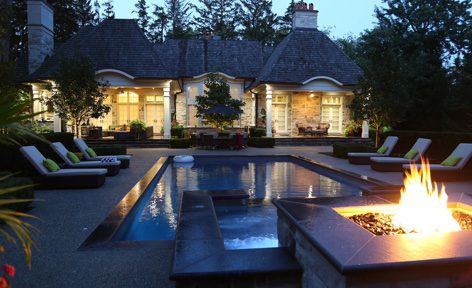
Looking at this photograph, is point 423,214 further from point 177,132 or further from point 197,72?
point 197,72

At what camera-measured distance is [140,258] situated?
421 cm

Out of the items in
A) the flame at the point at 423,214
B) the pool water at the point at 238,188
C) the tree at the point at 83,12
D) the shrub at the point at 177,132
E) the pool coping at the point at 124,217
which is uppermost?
the tree at the point at 83,12

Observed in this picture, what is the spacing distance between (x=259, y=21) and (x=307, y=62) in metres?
22.8

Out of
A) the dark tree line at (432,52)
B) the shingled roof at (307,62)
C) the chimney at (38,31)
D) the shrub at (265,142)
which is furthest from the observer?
the dark tree line at (432,52)

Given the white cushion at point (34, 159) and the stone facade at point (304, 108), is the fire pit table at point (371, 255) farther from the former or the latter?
the stone facade at point (304, 108)

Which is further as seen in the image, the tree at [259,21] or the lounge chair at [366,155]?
the tree at [259,21]

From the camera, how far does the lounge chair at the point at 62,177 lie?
334 inches

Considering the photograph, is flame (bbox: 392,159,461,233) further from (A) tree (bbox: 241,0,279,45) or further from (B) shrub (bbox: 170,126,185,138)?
(A) tree (bbox: 241,0,279,45)

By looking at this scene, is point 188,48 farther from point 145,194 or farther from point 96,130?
point 145,194

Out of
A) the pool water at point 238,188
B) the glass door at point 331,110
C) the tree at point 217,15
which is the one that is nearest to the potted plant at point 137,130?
the pool water at point 238,188

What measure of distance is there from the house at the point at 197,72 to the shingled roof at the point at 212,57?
0.23 ft

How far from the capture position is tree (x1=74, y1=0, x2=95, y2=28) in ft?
131

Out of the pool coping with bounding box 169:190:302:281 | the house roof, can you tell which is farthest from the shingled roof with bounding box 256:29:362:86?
the pool coping with bounding box 169:190:302:281

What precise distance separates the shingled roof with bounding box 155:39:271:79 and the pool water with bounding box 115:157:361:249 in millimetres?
11946
